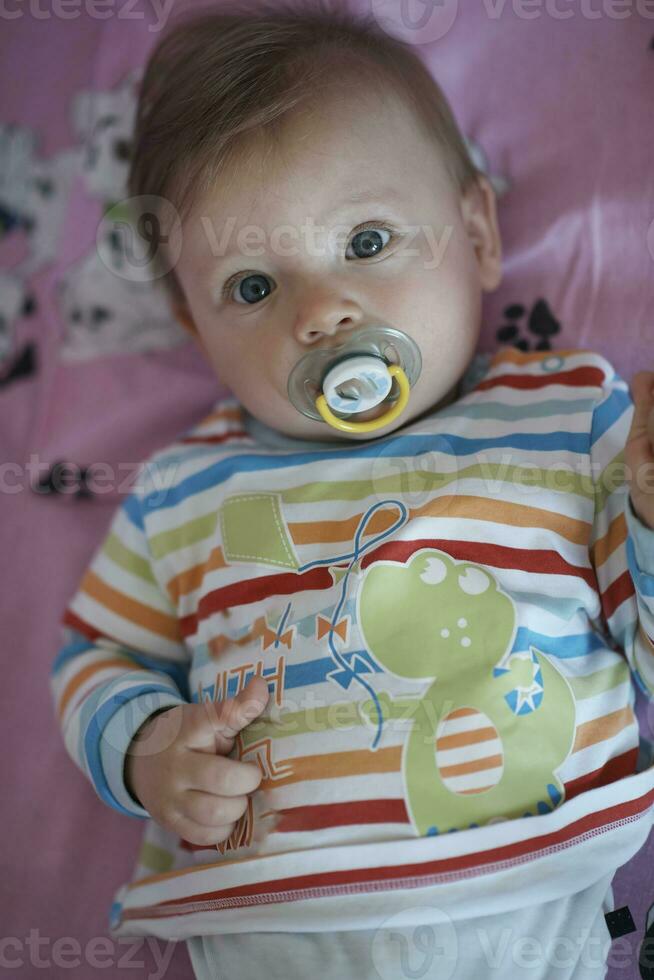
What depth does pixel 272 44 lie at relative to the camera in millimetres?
984

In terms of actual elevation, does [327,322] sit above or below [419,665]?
above

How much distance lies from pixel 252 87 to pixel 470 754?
69 cm

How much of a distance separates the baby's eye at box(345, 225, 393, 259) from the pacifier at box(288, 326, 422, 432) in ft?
0.28

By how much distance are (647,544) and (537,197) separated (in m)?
0.56

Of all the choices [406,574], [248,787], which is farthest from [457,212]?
[248,787]

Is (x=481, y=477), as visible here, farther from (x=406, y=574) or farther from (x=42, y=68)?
(x=42, y=68)

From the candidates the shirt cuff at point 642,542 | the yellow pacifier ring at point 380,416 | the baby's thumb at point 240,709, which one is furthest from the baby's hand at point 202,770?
the shirt cuff at point 642,542

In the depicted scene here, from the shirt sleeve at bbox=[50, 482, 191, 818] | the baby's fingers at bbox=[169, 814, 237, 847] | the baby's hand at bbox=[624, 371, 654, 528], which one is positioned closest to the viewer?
the baby's hand at bbox=[624, 371, 654, 528]

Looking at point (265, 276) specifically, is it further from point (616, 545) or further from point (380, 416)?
point (616, 545)

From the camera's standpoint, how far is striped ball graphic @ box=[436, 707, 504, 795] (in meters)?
0.86

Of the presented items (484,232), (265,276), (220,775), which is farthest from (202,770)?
(484,232)

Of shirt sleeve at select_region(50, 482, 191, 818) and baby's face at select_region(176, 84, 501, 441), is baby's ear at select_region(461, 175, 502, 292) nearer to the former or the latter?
baby's face at select_region(176, 84, 501, 441)

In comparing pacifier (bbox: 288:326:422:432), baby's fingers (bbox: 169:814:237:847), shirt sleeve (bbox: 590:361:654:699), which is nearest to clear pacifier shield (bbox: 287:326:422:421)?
pacifier (bbox: 288:326:422:432)

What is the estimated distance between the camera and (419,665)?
0.89m
